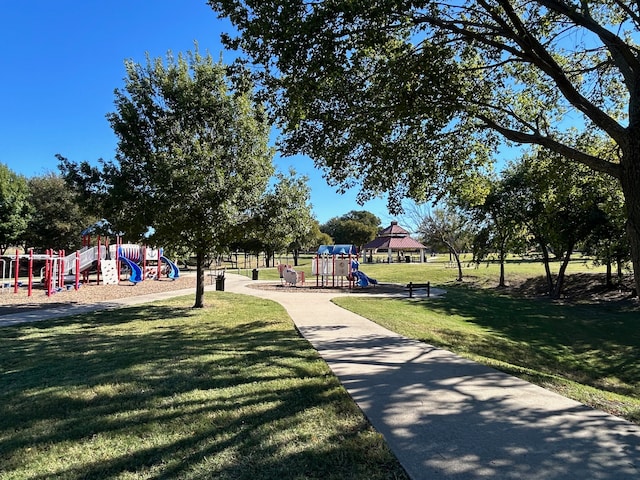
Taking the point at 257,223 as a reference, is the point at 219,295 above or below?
below

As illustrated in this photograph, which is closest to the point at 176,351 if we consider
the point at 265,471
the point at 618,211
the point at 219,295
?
the point at 265,471

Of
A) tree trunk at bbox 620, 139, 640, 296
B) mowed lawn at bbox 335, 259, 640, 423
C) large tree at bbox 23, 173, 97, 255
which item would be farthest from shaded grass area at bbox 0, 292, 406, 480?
large tree at bbox 23, 173, 97, 255

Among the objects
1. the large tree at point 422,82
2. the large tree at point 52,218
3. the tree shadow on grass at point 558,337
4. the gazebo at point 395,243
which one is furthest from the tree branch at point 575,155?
the gazebo at point 395,243

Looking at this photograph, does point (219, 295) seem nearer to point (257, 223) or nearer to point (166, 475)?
point (257, 223)

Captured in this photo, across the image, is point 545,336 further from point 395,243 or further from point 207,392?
point 395,243

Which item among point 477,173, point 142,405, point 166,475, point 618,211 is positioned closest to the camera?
point 166,475

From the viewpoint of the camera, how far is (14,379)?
6.14 meters

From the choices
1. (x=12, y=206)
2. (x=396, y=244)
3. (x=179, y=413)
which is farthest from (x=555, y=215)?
(x=12, y=206)

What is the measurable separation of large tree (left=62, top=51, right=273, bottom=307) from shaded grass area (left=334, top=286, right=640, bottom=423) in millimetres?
5209

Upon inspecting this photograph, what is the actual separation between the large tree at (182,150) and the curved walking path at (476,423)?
6.29 meters

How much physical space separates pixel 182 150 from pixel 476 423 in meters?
10.2

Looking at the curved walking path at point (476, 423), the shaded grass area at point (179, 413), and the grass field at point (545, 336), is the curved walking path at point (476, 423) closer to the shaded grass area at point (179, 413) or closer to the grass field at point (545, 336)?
the shaded grass area at point (179, 413)

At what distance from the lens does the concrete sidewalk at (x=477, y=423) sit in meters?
3.46

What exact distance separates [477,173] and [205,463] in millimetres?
9762
